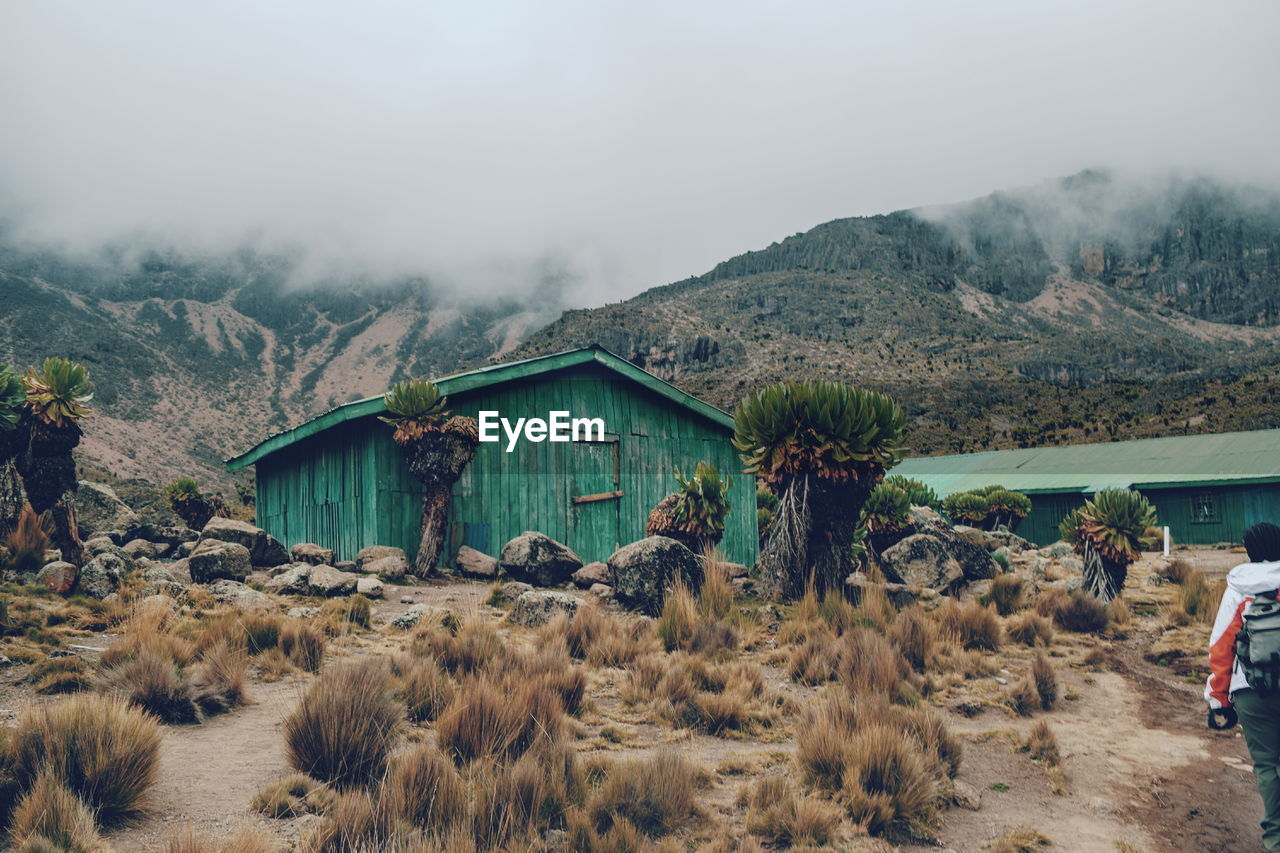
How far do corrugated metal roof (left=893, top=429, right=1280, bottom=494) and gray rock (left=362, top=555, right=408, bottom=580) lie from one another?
29.7 m

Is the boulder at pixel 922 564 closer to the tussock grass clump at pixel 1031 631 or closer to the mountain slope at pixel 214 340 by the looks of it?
the tussock grass clump at pixel 1031 631

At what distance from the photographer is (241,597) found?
1202cm

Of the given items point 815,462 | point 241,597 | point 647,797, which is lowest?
point 647,797

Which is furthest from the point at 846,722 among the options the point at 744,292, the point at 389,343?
the point at 389,343

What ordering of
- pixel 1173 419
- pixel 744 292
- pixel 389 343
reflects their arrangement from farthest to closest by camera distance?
pixel 389 343 < pixel 744 292 < pixel 1173 419

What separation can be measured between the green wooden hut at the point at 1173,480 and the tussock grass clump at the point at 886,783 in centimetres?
3184

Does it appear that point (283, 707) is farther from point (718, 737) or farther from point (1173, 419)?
point (1173, 419)

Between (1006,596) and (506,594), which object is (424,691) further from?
(1006,596)

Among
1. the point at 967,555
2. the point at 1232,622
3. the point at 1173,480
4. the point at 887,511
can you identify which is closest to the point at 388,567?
the point at 887,511

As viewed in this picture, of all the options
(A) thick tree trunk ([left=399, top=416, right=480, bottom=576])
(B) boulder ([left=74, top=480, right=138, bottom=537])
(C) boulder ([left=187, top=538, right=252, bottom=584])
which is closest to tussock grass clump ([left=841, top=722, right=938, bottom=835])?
(A) thick tree trunk ([left=399, top=416, right=480, bottom=576])

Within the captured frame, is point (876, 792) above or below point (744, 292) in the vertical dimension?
below

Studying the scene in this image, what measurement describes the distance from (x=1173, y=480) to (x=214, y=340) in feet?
467

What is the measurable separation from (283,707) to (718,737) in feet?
13.3

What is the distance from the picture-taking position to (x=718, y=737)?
7785 mm
